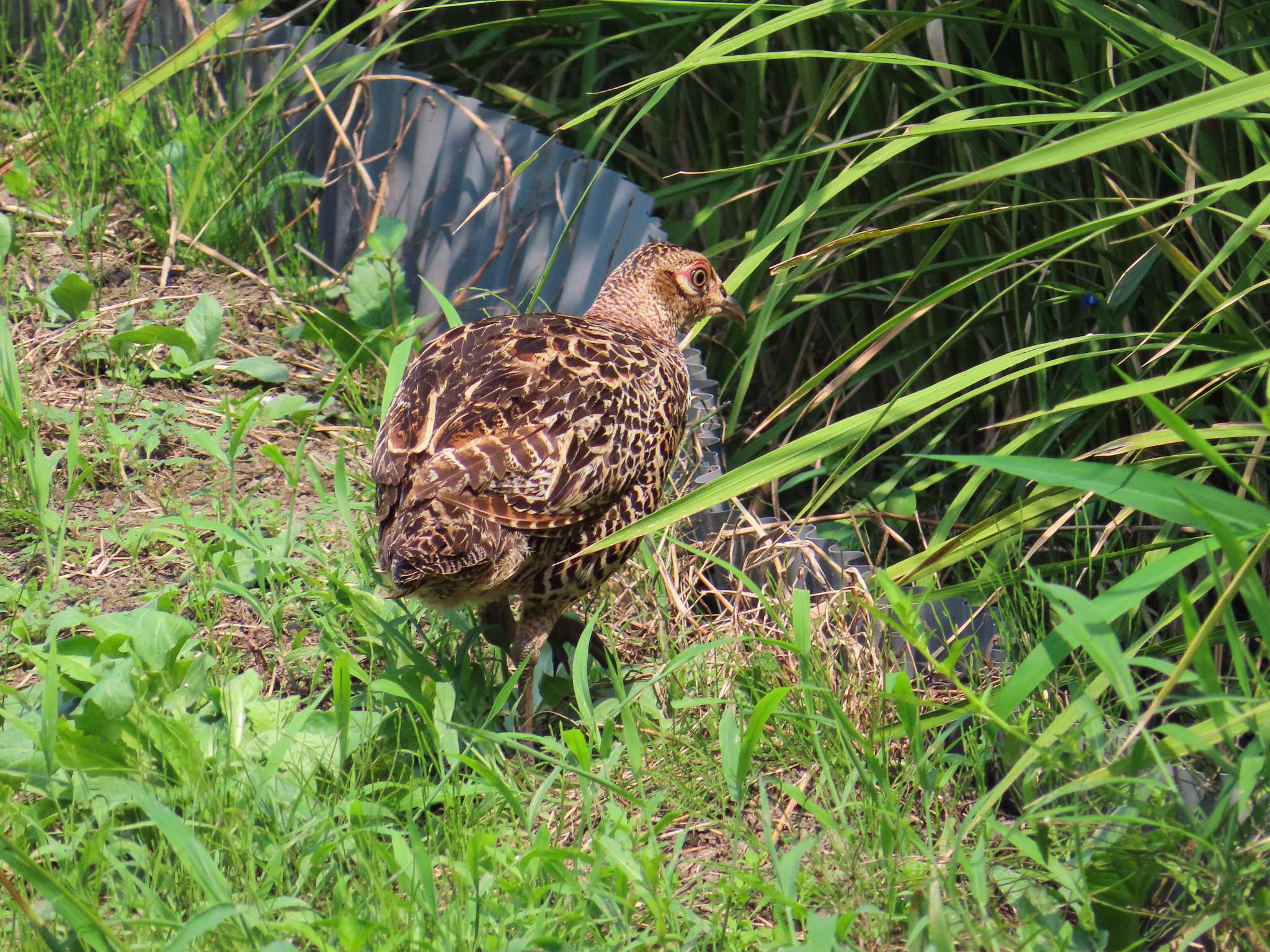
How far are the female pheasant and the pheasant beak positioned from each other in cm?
79

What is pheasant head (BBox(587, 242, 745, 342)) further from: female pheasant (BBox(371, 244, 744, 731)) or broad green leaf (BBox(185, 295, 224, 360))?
broad green leaf (BBox(185, 295, 224, 360))

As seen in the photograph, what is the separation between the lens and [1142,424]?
3.98 meters

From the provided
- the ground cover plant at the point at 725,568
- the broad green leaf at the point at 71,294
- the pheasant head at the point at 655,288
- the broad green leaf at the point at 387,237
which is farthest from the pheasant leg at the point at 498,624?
the broad green leaf at the point at 71,294

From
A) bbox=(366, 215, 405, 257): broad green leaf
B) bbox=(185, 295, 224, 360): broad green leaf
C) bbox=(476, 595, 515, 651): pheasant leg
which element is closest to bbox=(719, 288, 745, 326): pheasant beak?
bbox=(366, 215, 405, 257): broad green leaf

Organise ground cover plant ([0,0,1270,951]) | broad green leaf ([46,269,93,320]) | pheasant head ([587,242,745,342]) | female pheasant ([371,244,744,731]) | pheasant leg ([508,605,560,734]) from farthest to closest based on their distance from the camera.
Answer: broad green leaf ([46,269,93,320]) < pheasant head ([587,242,745,342]) < pheasant leg ([508,605,560,734]) < female pheasant ([371,244,744,731]) < ground cover plant ([0,0,1270,951])

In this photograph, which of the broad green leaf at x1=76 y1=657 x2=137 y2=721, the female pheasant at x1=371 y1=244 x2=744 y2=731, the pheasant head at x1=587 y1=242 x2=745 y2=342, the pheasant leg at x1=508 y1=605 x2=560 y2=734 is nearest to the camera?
the broad green leaf at x1=76 y1=657 x2=137 y2=721

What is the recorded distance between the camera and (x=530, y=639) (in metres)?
3.54

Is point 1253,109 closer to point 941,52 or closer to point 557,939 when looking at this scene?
point 941,52

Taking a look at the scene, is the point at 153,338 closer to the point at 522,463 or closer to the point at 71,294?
the point at 71,294

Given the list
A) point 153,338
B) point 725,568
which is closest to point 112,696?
point 725,568

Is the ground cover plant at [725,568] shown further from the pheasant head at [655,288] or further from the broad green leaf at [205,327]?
the pheasant head at [655,288]

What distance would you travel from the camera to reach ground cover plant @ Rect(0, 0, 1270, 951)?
95.6 inches

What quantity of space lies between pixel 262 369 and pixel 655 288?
134 centimetres

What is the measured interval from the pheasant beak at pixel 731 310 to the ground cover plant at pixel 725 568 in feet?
1.20
